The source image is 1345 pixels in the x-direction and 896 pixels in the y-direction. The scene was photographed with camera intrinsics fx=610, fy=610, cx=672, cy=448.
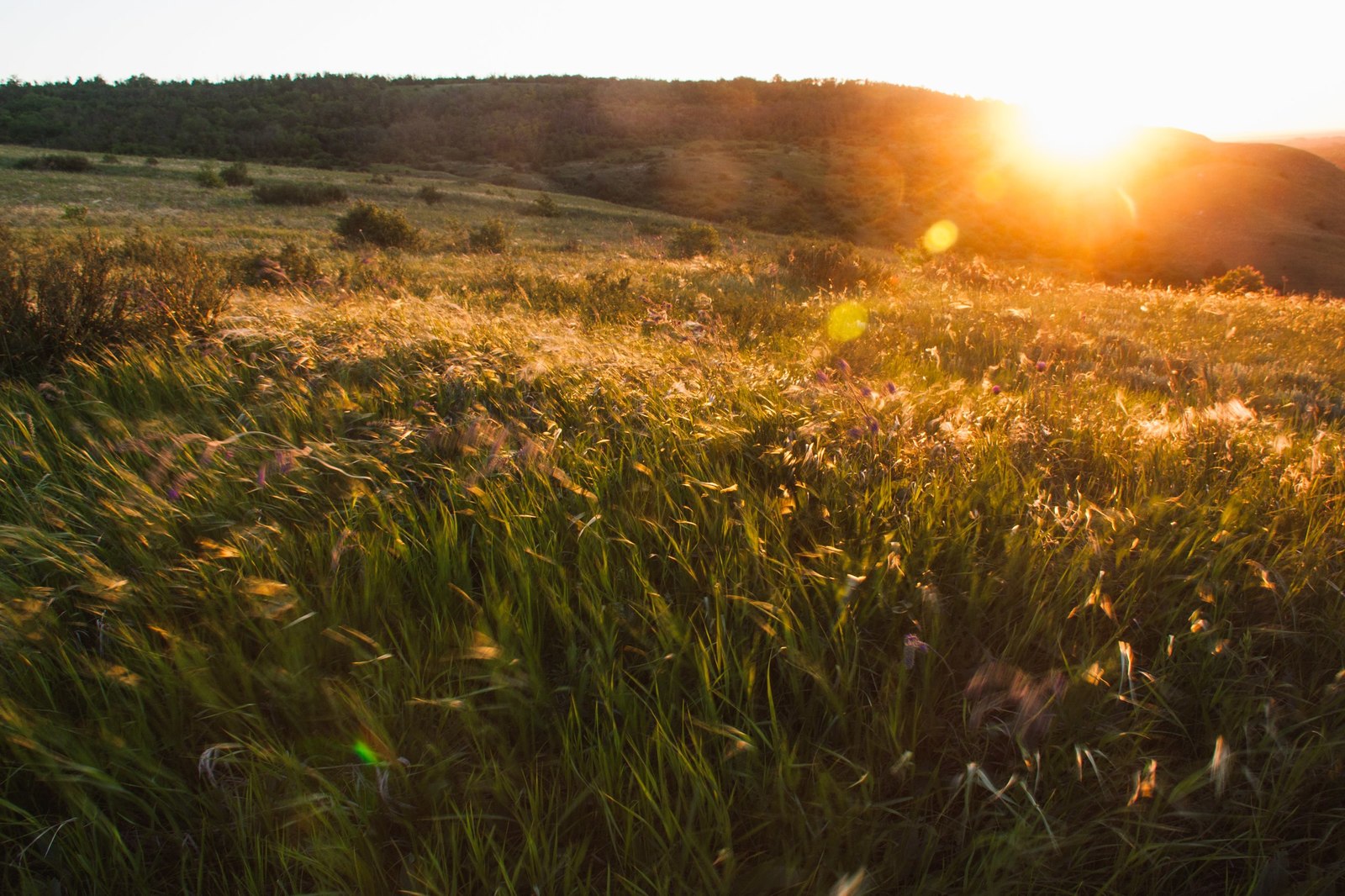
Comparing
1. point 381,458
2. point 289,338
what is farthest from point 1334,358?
point 289,338

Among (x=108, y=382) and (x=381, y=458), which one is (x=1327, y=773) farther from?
(x=108, y=382)

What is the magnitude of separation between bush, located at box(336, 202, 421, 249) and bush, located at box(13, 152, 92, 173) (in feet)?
83.1

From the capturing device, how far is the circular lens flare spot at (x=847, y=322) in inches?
194

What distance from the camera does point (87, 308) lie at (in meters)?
3.71

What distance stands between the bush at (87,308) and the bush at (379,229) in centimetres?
1185

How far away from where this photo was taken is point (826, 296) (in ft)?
25.3

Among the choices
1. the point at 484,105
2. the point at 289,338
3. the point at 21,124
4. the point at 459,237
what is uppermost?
the point at 484,105

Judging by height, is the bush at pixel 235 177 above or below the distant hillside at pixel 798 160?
below

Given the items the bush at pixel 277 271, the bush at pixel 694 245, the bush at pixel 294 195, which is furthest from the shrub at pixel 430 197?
the bush at pixel 277 271

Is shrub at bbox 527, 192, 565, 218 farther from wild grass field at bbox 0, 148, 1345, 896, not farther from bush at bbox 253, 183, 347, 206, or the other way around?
wild grass field at bbox 0, 148, 1345, 896

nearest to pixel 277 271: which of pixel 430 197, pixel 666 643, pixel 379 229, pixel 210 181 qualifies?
pixel 666 643

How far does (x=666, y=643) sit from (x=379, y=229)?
17.0 meters

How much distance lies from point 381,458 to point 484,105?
111m

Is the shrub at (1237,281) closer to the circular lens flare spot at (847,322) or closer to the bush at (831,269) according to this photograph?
the bush at (831,269)
